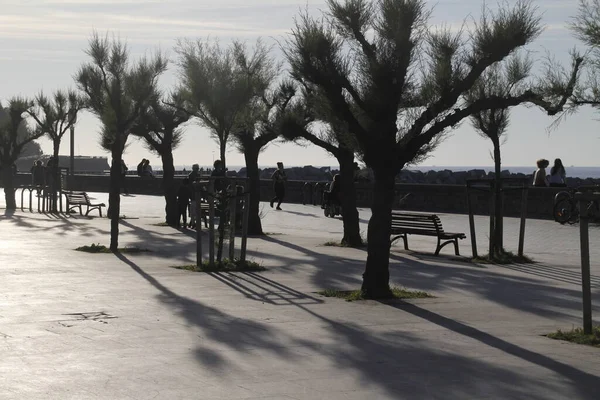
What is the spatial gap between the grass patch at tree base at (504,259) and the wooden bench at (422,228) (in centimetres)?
97

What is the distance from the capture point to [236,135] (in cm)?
2456

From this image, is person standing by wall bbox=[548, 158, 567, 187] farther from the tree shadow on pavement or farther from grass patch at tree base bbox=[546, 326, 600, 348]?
grass patch at tree base bbox=[546, 326, 600, 348]

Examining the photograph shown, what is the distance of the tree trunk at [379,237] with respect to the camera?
12883mm

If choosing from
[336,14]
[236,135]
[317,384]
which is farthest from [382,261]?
[236,135]

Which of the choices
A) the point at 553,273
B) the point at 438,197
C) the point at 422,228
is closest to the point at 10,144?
the point at 438,197

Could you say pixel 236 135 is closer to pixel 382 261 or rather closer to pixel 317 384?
pixel 382 261

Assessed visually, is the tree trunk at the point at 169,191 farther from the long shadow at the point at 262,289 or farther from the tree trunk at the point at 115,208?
the long shadow at the point at 262,289

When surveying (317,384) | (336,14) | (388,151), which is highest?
(336,14)

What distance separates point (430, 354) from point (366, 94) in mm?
4759

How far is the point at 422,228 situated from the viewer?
21453 millimetres

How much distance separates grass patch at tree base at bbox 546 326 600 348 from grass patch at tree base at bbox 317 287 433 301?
3.14m

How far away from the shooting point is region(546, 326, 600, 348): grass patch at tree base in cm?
962

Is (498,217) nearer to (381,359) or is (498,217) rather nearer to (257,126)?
(257,126)

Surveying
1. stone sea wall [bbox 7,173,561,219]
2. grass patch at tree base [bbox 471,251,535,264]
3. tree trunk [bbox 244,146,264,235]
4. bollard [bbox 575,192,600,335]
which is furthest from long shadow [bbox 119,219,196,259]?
bollard [bbox 575,192,600,335]
